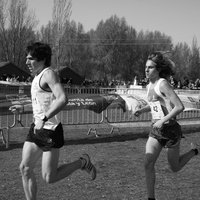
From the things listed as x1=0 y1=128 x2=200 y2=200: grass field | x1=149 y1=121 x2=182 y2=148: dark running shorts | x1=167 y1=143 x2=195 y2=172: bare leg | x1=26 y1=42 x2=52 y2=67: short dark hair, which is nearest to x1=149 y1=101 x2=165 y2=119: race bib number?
x1=149 y1=121 x2=182 y2=148: dark running shorts

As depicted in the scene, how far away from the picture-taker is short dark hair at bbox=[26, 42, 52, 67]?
12.8 feet

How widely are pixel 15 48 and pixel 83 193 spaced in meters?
46.0

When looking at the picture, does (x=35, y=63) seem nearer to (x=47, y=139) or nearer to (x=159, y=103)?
(x=47, y=139)

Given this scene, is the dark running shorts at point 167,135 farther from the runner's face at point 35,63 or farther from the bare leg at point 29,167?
the runner's face at point 35,63

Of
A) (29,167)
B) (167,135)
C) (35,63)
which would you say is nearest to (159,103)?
(167,135)

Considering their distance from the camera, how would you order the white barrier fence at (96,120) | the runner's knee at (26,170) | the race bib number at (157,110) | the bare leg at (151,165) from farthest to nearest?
the white barrier fence at (96,120) < the race bib number at (157,110) < the bare leg at (151,165) < the runner's knee at (26,170)

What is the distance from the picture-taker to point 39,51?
392 cm

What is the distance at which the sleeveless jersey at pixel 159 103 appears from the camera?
14.3 ft

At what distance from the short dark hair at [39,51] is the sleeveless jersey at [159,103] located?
1295mm

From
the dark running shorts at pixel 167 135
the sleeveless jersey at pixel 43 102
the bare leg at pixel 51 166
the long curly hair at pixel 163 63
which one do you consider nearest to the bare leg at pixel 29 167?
the bare leg at pixel 51 166

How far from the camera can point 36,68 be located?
396 cm

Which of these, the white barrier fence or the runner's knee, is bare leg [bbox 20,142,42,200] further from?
the white barrier fence

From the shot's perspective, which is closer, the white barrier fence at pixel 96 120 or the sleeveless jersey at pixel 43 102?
the sleeveless jersey at pixel 43 102

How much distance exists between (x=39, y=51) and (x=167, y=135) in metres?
1.73
